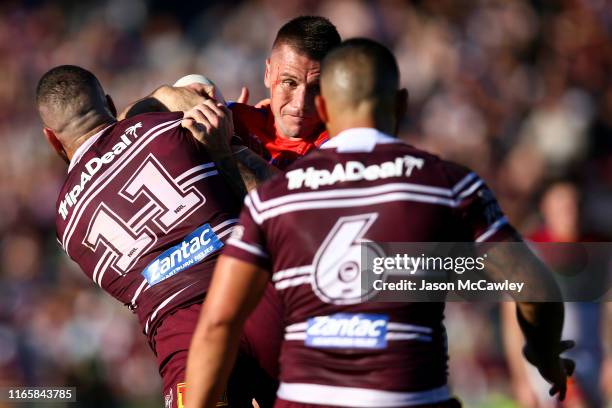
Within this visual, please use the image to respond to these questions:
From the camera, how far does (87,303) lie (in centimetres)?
1216

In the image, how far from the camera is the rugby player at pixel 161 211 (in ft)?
16.0

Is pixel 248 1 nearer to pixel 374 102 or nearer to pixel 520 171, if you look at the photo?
pixel 520 171

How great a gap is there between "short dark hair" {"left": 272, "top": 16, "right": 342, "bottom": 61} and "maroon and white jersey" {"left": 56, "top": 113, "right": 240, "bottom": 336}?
2.72 ft

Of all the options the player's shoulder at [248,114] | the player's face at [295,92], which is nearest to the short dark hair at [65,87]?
the player's shoulder at [248,114]

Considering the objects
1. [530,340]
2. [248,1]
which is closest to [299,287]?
[530,340]

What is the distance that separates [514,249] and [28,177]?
36.7ft

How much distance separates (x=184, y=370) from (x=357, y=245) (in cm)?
159

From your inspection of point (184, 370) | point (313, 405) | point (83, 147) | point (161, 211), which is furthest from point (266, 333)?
point (83, 147)

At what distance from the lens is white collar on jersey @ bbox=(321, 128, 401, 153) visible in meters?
3.57

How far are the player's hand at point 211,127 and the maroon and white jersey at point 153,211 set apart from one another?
0.08m

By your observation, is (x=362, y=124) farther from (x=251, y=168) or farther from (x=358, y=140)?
(x=251, y=168)

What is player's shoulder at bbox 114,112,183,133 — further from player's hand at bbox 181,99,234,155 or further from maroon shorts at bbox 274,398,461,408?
maroon shorts at bbox 274,398,461,408

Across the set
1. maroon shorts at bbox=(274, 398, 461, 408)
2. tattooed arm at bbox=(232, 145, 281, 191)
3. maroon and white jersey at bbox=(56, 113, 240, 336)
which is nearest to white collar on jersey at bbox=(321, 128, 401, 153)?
maroon shorts at bbox=(274, 398, 461, 408)

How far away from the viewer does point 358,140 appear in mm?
3584
